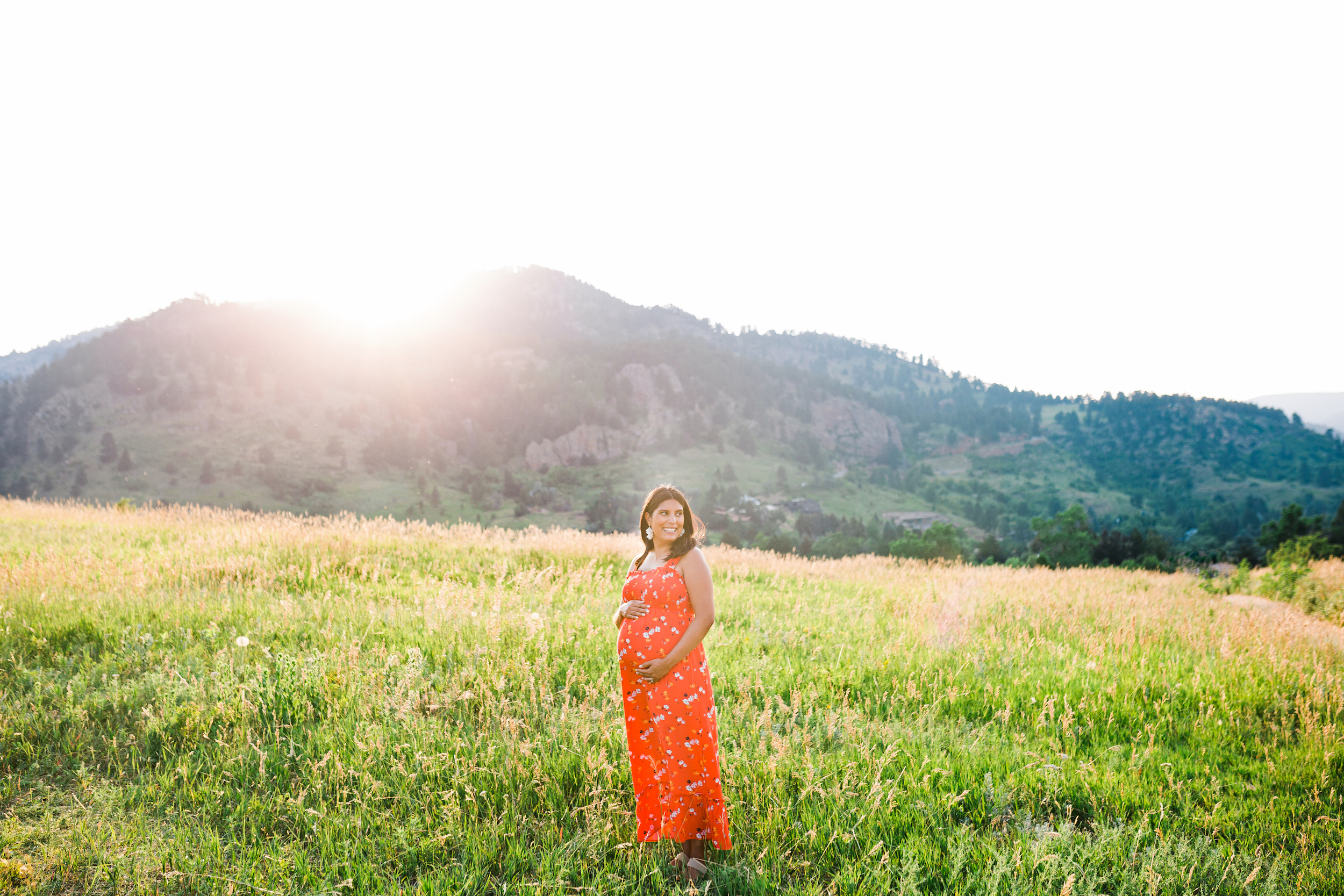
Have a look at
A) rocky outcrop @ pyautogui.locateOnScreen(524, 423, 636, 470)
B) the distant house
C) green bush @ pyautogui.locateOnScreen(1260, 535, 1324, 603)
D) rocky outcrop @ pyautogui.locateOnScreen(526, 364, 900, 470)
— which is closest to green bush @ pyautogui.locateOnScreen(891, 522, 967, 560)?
green bush @ pyautogui.locateOnScreen(1260, 535, 1324, 603)

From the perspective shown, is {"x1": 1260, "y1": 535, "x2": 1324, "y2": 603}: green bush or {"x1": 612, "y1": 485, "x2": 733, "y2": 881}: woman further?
{"x1": 1260, "y1": 535, "x2": 1324, "y2": 603}: green bush

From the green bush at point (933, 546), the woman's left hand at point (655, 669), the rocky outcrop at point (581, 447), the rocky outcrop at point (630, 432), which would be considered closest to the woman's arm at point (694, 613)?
the woman's left hand at point (655, 669)

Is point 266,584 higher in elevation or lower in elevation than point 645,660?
lower

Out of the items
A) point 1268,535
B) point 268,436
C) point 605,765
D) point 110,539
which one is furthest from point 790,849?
point 268,436

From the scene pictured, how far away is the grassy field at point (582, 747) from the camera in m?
3.23

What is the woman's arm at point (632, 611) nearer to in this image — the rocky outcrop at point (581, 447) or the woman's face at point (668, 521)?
the woman's face at point (668, 521)

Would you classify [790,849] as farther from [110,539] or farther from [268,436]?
[268,436]

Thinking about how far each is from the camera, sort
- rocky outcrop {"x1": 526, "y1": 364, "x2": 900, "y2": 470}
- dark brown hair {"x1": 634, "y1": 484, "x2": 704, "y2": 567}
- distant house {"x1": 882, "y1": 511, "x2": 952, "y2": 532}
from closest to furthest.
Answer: dark brown hair {"x1": 634, "y1": 484, "x2": 704, "y2": 567} < distant house {"x1": 882, "y1": 511, "x2": 952, "y2": 532} < rocky outcrop {"x1": 526, "y1": 364, "x2": 900, "y2": 470}

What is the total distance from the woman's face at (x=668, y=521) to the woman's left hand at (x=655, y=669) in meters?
0.67

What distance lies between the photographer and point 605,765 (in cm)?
380

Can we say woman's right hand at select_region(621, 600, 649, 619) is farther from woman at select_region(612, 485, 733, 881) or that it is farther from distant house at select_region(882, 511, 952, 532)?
distant house at select_region(882, 511, 952, 532)

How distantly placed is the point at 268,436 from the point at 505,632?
13519 centimetres

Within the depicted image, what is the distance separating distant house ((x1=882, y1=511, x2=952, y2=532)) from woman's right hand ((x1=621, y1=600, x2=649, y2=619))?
12466cm

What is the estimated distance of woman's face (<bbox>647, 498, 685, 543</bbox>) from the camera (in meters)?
3.39
